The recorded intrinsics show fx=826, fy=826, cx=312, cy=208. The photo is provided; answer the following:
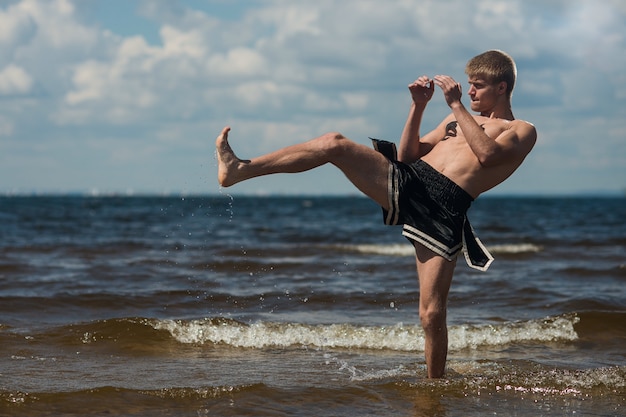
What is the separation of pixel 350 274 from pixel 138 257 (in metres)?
5.41

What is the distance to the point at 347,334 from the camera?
8578 mm

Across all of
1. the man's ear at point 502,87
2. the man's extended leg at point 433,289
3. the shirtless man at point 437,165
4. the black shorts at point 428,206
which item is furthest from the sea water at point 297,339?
the man's ear at point 502,87

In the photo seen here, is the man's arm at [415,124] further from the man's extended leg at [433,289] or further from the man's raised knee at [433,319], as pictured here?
the man's raised knee at [433,319]

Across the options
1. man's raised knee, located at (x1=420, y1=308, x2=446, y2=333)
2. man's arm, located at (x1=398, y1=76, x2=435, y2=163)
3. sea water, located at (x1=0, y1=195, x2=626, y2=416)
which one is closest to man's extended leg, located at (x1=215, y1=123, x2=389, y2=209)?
man's arm, located at (x1=398, y1=76, x2=435, y2=163)

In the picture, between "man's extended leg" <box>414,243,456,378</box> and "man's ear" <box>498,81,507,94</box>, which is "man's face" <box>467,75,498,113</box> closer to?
"man's ear" <box>498,81,507,94</box>

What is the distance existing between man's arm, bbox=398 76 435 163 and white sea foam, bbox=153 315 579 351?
276cm

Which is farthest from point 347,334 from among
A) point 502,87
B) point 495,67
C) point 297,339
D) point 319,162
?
point 495,67

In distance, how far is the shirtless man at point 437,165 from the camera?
5441mm

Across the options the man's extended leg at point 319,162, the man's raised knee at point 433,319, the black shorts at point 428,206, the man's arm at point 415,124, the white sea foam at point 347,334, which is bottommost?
the white sea foam at point 347,334

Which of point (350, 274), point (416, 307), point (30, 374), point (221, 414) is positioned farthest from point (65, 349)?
point (350, 274)

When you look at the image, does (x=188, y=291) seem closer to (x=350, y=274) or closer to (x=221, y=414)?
(x=350, y=274)

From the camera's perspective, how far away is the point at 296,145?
546 cm

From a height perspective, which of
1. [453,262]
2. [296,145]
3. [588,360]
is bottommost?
[588,360]

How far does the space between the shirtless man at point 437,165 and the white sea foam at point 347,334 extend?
7.74 ft
